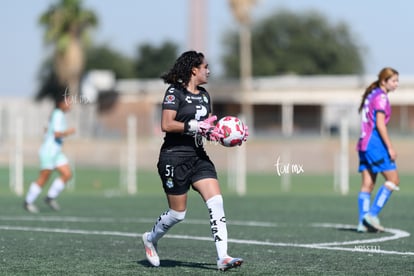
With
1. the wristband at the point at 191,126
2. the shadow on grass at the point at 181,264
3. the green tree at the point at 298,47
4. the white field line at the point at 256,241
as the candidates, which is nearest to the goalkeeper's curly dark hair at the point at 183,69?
the wristband at the point at 191,126

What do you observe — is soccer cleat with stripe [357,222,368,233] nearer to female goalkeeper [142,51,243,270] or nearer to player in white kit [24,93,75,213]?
female goalkeeper [142,51,243,270]

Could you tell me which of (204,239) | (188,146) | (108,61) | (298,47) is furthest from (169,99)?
(108,61)

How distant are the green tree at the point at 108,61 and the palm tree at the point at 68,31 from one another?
52.5 meters

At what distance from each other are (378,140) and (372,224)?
1139 millimetres

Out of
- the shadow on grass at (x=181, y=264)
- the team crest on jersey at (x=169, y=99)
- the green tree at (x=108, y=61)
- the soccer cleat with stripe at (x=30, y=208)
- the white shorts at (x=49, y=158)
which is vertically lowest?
the soccer cleat with stripe at (x=30, y=208)

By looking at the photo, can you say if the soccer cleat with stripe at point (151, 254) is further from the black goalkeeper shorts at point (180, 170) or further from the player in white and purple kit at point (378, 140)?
the player in white and purple kit at point (378, 140)

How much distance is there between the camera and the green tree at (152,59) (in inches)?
4429

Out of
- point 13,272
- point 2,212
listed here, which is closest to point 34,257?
point 13,272

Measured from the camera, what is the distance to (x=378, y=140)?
1376 cm

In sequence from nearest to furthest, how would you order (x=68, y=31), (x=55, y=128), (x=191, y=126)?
(x=191, y=126) → (x=55, y=128) → (x=68, y=31)

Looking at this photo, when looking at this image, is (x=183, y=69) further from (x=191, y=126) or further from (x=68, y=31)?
(x=68, y=31)

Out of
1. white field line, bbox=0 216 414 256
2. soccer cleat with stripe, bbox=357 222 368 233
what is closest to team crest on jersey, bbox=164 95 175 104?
white field line, bbox=0 216 414 256

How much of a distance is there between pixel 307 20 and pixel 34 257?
294ft

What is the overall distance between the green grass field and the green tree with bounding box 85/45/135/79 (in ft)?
278
